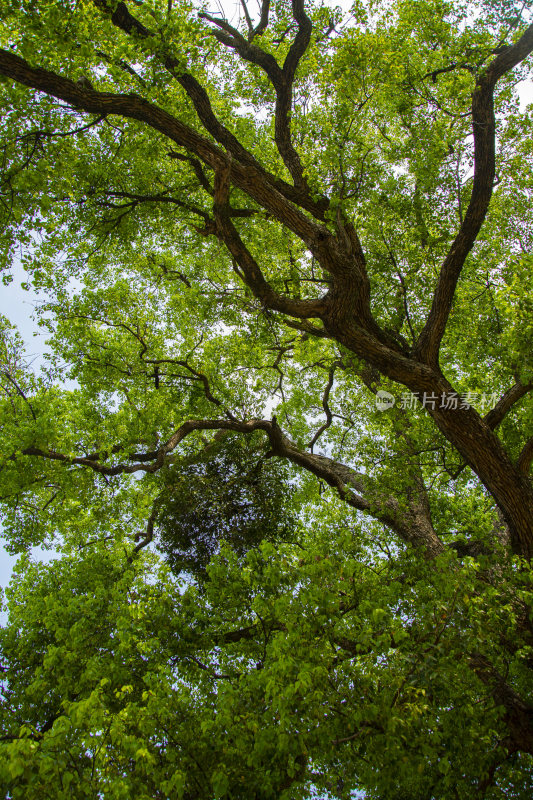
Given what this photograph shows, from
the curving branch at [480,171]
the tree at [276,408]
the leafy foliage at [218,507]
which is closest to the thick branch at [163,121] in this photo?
the tree at [276,408]

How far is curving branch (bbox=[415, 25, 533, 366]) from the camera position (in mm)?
7285

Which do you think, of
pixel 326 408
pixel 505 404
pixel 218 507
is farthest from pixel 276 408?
pixel 505 404

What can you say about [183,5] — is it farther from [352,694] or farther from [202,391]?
[352,694]

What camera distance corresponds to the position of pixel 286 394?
14203 millimetres

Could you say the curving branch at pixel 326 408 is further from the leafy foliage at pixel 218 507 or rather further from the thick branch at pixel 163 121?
the thick branch at pixel 163 121

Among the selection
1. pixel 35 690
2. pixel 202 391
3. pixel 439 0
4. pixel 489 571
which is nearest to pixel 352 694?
pixel 489 571

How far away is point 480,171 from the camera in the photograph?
7305mm

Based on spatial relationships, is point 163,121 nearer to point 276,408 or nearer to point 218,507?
point 218,507

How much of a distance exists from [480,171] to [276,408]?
8139mm

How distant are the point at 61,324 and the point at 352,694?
407 inches

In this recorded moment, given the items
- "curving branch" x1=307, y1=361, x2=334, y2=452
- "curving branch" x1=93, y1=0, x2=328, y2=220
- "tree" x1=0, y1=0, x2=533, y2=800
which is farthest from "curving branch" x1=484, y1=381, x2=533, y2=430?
"curving branch" x1=307, y1=361, x2=334, y2=452

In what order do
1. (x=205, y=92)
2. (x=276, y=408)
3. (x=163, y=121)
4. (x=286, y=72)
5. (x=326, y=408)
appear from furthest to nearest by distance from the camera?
(x=276, y=408), (x=326, y=408), (x=286, y=72), (x=205, y=92), (x=163, y=121)

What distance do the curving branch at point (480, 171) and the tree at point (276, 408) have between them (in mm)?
38

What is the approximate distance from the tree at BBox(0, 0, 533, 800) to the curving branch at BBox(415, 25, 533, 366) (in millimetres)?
38
